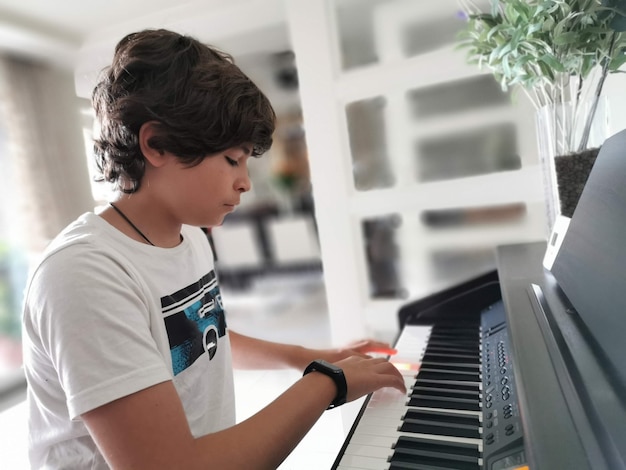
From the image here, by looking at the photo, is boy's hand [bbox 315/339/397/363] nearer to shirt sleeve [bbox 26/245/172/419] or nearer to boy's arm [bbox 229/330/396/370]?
boy's arm [bbox 229/330/396/370]

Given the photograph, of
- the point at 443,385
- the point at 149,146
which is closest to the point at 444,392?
the point at 443,385

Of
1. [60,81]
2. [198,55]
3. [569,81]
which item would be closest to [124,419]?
[198,55]

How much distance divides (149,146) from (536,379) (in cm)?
60

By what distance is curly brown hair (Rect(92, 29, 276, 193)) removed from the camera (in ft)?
2.17

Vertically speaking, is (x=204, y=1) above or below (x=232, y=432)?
above

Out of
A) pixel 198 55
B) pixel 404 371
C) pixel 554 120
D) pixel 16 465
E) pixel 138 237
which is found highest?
pixel 198 55

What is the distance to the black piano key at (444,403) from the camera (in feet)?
2.23

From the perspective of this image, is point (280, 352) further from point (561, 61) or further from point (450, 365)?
point (561, 61)

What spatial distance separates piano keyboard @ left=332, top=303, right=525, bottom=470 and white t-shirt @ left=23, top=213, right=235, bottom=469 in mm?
270

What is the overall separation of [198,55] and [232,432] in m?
0.54

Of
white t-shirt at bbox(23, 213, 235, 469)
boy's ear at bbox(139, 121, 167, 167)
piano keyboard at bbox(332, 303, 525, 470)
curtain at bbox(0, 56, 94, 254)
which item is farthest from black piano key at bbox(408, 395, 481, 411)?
curtain at bbox(0, 56, 94, 254)

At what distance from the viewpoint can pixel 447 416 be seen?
0.67 meters

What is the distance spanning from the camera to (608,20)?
0.85m

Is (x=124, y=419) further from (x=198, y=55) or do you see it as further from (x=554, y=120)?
(x=554, y=120)
